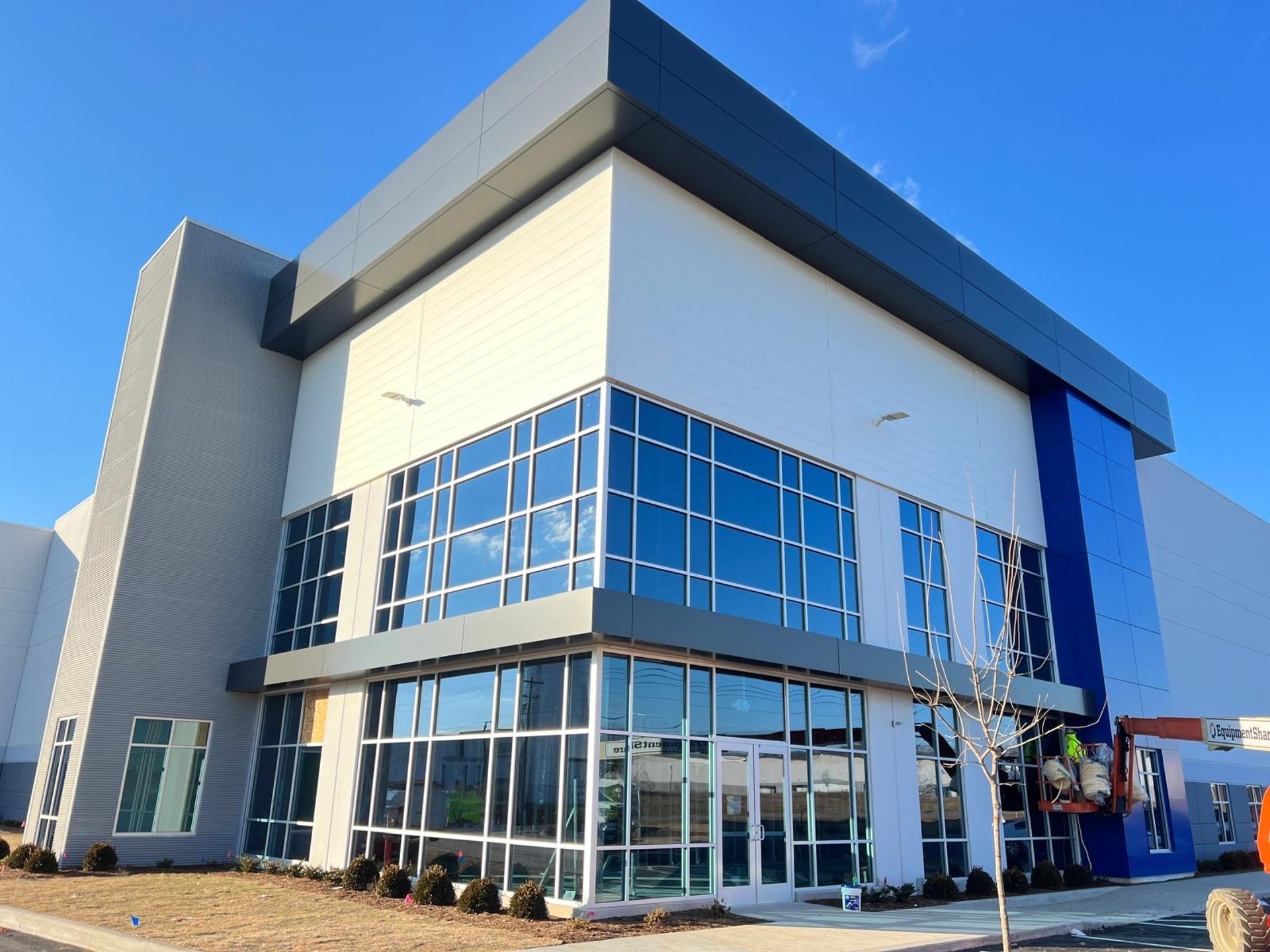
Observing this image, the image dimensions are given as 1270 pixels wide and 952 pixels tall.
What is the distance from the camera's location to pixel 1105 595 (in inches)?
932

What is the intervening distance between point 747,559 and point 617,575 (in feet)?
10.5

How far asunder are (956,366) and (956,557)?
16.0 feet

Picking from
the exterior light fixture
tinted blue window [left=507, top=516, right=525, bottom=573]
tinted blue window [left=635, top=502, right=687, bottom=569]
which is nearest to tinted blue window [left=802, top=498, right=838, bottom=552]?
the exterior light fixture

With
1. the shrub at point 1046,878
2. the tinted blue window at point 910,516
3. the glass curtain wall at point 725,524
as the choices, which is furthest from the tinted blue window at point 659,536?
the shrub at point 1046,878

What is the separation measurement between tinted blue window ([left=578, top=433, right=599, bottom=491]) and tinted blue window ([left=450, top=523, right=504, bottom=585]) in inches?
89.3

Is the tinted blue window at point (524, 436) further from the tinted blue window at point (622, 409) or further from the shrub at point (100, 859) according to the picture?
the shrub at point (100, 859)

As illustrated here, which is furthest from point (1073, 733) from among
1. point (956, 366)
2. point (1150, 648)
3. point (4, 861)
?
point (4, 861)

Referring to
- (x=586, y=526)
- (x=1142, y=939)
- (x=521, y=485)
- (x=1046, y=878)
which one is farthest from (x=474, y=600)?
(x=1046, y=878)

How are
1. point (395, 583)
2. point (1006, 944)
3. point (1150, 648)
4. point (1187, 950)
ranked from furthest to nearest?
point (1150, 648)
point (395, 583)
point (1187, 950)
point (1006, 944)

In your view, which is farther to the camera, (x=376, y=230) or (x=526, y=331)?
(x=376, y=230)

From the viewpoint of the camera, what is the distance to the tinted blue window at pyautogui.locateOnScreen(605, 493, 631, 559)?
1479cm

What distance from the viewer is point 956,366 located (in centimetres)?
2323

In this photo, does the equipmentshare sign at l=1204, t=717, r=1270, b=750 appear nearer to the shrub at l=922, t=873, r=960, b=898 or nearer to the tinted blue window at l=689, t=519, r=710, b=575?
the shrub at l=922, t=873, r=960, b=898

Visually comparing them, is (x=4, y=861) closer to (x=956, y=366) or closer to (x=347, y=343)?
(x=347, y=343)
